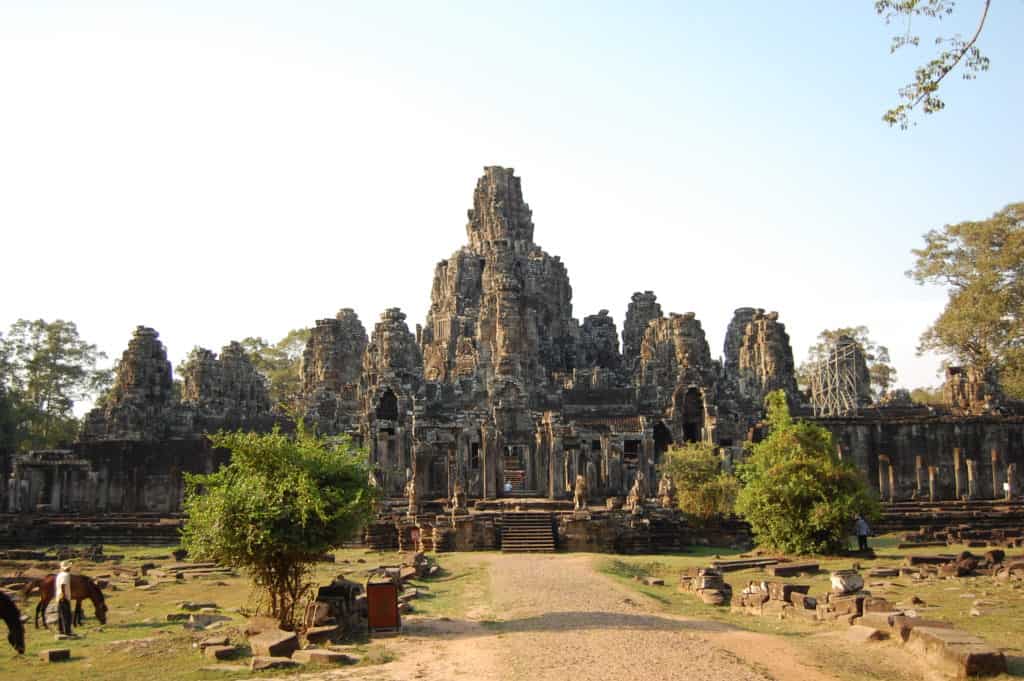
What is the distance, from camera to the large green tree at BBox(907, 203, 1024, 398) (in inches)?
2136

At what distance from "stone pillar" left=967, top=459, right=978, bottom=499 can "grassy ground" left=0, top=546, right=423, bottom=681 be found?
25.9m

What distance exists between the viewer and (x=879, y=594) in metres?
19.5

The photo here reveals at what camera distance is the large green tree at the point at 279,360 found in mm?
79938

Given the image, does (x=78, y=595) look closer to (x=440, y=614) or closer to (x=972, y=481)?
(x=440, y=614)

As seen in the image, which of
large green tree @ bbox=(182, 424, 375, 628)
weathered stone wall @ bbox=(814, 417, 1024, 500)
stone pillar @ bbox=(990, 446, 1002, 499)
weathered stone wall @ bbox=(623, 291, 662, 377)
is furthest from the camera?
weathered stone wall @ bbox=(623, 291, 662, 377)

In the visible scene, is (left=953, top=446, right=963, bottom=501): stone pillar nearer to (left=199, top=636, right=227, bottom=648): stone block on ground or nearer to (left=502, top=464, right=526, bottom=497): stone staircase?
(left=502, top=464, right=526, bottom=497): stone staircase

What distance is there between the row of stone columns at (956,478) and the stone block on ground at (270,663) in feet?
111

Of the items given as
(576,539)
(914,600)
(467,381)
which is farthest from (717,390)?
(914,600)

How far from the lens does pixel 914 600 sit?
18094 mm

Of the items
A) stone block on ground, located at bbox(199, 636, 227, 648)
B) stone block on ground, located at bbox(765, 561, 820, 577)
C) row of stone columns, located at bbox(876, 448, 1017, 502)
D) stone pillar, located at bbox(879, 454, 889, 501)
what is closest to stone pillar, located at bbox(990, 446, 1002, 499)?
row of stone columns, located at bbox(876, 448, 1017, 502)

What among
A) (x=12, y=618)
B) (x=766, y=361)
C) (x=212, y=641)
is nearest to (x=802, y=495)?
(x=212, y=641)

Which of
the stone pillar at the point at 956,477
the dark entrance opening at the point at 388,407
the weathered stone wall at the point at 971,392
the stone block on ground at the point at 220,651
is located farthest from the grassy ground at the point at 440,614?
the weathered stone wall at the point at 971,392

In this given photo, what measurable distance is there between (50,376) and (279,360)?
76.6 ft

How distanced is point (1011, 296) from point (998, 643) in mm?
44633
